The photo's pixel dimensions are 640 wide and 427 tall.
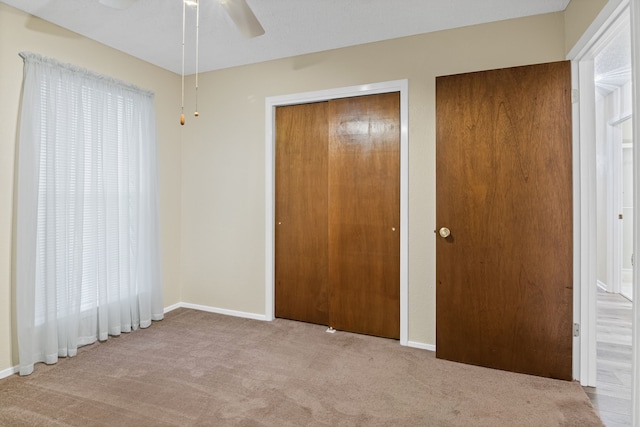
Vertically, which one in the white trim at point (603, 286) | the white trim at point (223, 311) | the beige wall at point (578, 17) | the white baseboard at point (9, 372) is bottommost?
the white baseboard at point (9, 372)

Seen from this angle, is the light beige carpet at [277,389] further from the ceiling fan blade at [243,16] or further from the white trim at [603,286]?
the white trim at [603,286]

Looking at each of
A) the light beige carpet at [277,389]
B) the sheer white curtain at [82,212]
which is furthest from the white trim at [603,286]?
the sheer white curtain at [82,212]

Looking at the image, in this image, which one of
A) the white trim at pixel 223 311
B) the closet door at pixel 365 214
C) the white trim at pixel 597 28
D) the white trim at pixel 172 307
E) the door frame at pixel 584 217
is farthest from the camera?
the white trim at pixel 172 307

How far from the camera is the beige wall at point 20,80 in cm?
233

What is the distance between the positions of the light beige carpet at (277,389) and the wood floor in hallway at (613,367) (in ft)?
0.32

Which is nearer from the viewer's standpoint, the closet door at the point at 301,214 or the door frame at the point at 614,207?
the closet door at the point at 301,214

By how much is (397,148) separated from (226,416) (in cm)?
224

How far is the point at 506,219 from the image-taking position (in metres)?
2.41

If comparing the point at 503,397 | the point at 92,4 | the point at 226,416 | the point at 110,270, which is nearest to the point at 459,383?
the point at 503,397

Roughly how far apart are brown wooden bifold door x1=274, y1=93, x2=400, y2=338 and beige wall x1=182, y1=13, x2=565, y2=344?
0.55 ft

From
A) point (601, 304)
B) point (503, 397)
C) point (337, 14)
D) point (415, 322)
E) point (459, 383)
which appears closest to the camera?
point (503, 397)

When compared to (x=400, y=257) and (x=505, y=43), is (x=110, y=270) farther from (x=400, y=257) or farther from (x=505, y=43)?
(x=505, y=43)

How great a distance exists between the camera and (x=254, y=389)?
2.18m

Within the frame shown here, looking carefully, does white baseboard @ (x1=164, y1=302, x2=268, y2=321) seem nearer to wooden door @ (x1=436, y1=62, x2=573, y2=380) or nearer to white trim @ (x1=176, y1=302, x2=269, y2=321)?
white trim @ (x1=176, y1=302, x2=269, y2=321)
